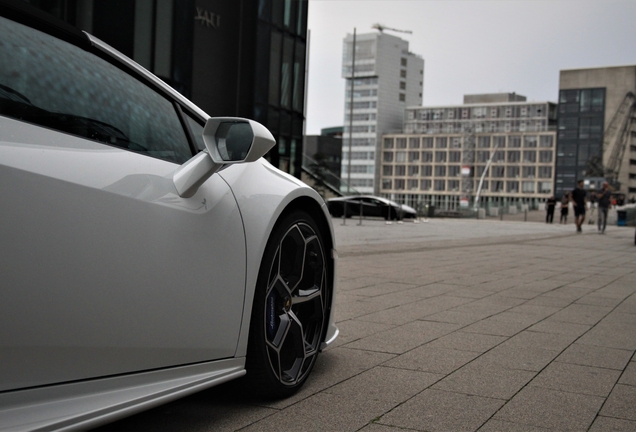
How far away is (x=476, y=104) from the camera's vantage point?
151 m

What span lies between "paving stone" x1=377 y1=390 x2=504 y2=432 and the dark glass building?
36.6ft

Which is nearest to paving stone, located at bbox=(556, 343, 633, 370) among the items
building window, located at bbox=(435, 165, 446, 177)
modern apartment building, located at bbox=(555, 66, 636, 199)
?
modern apartment building, located at bbox=(555, 66, 636, 199)

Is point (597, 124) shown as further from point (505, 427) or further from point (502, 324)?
point (505, 427)

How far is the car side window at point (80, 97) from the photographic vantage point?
193 centimetres

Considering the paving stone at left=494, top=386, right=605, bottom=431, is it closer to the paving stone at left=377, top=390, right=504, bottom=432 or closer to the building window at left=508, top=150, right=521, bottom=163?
the paving stone at left=377, top=390, right=504, bottom=432

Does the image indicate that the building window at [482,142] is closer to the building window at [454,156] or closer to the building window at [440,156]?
the building window at [454,156]

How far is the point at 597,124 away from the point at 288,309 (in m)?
155

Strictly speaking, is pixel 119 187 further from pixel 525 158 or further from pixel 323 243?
pixel 525 158

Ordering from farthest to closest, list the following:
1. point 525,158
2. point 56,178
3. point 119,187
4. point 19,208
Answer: point 525,158 → point 119,187 → point 56,178 → point 19,208

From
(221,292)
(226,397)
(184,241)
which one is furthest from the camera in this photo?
(226,397)

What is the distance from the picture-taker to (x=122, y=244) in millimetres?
2053

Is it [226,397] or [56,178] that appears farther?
[226,397]

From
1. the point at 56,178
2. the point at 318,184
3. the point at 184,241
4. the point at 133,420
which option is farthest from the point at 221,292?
the point at 318,184

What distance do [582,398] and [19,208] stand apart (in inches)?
106
